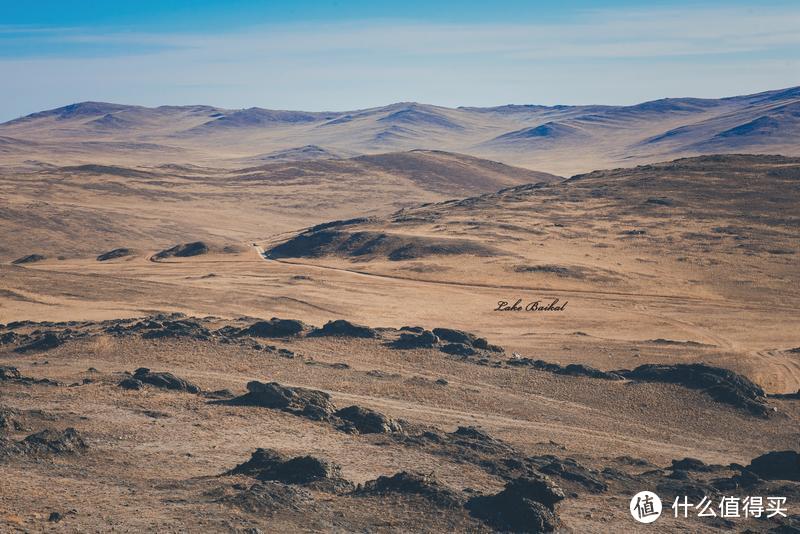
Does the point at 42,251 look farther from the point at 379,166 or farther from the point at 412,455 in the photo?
the point at 379,166

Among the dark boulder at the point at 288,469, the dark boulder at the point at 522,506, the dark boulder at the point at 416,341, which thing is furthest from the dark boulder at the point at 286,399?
the dark boulder at the point at 416,341

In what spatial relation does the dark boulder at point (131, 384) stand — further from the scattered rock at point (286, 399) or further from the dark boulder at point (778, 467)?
the dark boulder at point (778, 467)

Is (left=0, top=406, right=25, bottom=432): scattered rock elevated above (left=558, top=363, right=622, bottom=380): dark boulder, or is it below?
above

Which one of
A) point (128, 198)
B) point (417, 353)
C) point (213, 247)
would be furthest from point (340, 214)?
point (417, 353)

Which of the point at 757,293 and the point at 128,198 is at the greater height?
the point at 128,198

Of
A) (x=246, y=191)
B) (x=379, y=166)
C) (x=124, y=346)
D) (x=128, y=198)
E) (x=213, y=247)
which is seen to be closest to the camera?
(x=124, y=346)

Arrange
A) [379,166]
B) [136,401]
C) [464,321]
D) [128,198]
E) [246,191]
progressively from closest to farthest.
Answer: [136,401] < [464,321] < [128,198] < [246,191] < [379,166]

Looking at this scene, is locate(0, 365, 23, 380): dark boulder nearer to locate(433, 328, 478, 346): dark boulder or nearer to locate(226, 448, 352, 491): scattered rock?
locate(226, 448, 352, 491): scattered rock
